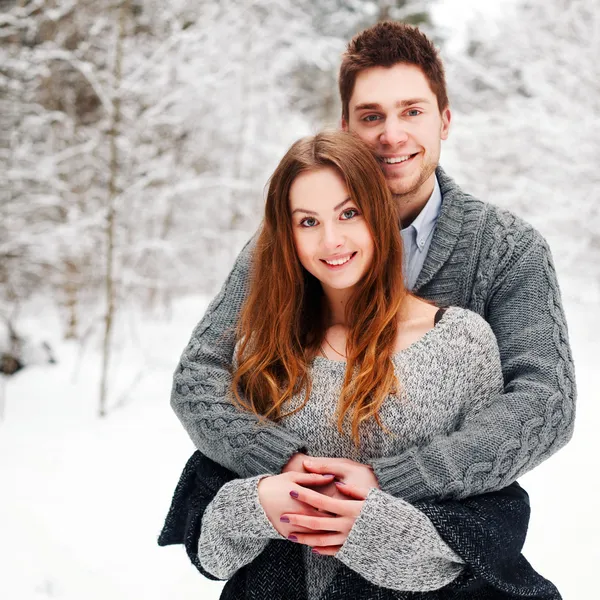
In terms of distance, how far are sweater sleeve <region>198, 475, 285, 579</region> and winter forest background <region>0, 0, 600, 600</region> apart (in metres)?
1.70

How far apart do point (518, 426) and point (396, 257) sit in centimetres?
56

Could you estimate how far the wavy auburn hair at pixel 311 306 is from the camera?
5.55 feet

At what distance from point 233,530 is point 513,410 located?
741 millimetres

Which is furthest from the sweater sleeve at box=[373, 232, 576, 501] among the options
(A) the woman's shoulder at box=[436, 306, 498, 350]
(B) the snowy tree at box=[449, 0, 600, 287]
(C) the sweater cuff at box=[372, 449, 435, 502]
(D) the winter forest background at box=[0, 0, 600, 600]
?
(B) the snowy tree at box=[449, 0, 600, 287]

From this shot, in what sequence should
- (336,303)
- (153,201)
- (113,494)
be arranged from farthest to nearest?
(153,201) < (113,494) < (336,303)

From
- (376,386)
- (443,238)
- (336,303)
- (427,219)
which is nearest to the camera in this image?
(376,386)

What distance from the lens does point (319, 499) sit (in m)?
1.50

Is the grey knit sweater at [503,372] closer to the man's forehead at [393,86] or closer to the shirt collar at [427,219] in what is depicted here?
the shirt collar at [427,219]

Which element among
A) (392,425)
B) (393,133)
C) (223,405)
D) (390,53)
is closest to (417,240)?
(393,133)

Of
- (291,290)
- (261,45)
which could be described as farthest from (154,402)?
(261,45)

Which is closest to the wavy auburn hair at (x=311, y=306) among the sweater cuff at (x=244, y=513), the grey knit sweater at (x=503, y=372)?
the grey knit sweater at (x=503, y=372)

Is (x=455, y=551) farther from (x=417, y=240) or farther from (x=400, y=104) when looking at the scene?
(x=400, y=104)

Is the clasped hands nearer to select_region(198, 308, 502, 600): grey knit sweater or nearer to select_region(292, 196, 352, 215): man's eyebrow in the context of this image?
select_region(198, 308, 502, 600): grey knit sweater

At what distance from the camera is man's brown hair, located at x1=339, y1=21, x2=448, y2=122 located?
6.91 ft
